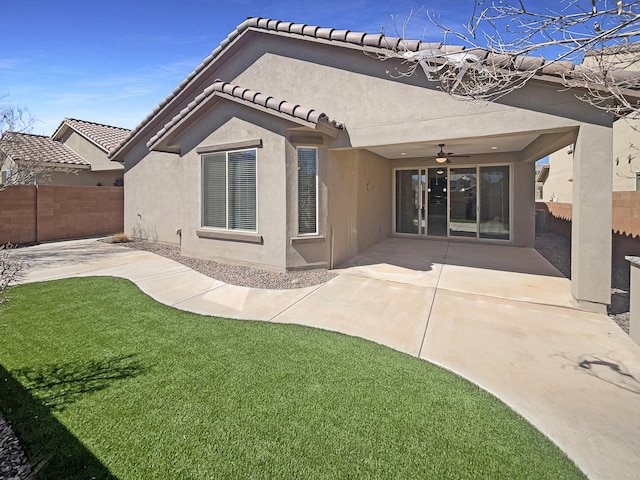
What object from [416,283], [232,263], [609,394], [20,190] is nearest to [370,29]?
[416,283]

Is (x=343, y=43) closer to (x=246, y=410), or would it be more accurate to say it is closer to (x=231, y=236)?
(x=231, y=236)

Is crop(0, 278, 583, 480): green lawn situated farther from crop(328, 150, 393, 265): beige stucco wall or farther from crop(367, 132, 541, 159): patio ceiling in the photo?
crop(367, 132, 541, 159): patio ceiling

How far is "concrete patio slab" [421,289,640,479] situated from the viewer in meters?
3.24

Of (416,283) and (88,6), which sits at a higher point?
(88,6)

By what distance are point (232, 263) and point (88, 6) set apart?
8.54 m

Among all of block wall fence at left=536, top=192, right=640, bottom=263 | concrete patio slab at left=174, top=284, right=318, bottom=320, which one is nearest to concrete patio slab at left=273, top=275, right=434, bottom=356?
concrete patio slab at left=174, top=284, right=318, bottom=320

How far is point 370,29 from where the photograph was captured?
9.54 m

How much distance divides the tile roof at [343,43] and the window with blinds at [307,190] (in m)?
3.30

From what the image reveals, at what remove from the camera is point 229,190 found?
1038 centimetres

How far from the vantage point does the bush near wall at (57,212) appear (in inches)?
551

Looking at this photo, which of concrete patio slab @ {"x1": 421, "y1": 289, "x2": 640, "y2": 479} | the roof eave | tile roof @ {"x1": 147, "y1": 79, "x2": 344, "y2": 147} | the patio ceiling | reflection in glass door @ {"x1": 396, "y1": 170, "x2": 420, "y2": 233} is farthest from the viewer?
reflection in glass door @ {"x1": 396, "y1": 170, "x2": 420, "y2": 233}

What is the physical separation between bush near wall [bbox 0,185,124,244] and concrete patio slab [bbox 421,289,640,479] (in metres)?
17.3

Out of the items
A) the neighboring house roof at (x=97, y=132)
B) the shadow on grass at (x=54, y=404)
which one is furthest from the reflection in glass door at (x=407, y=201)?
the neighboring house roof at (x=97, y=132)

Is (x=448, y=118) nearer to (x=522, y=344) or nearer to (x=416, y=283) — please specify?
(x=416, y=283)
